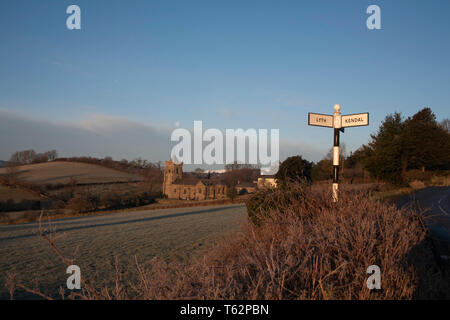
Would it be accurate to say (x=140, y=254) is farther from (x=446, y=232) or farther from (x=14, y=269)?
(x=446, y=232)

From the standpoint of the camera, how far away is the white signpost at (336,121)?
307 inches

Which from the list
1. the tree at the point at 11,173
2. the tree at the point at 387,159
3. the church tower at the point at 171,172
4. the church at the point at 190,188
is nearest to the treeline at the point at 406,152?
the tree at the point at 387,159

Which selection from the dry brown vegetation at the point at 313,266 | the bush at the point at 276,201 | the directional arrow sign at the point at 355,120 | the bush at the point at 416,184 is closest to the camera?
the dry brown vegetation at the point at 313,266

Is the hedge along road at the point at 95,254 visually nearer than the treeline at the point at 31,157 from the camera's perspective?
Yes

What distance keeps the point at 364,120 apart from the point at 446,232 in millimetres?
3948

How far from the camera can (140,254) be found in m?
8.59

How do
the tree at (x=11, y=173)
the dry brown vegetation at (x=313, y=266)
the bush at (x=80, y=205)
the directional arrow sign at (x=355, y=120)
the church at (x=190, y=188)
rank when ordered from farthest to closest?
the church at (x=190, y=188), the tree at (x=11, y=173), the bush at (x=80, y=205), the directional arrow sign at (x=355, y=120), the dry brown vegetation at (x=313, y=266)

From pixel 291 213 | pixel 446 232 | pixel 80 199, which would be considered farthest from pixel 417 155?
pixel 80 199

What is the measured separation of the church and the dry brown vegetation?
2576 inches

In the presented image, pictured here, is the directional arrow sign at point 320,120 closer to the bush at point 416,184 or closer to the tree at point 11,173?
the bush at point 416,184

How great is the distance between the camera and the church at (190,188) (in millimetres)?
73431

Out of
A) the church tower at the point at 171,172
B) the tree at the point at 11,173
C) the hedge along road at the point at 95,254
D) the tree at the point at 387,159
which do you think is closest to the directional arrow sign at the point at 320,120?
the hedge along road at the point at 95,254

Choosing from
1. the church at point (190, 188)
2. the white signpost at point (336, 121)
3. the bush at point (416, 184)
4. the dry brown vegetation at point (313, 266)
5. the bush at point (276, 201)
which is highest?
the white signpost at point (336, 121)

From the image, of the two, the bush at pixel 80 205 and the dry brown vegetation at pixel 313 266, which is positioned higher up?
the dry brown vegetation at pixel 313 266
